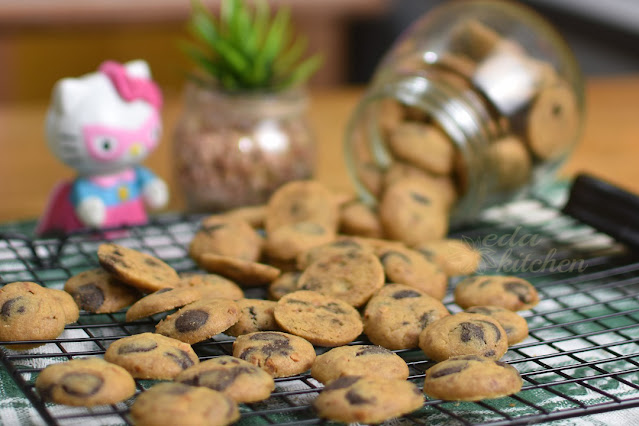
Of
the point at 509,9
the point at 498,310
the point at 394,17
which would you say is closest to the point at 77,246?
the point at 498,310

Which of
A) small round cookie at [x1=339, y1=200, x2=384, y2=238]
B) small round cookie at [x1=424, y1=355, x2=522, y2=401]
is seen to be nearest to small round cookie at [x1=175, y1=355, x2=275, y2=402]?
small round cookie at [x1=424, y1=355, x2=522, y2=401]

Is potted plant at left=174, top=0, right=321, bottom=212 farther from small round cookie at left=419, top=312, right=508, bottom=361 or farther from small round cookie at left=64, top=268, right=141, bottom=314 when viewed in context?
small round cookie at left=419, top=312, right=508, bottom=361

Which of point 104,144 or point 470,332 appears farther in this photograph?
point 104,144

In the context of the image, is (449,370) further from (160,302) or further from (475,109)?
(475,109)

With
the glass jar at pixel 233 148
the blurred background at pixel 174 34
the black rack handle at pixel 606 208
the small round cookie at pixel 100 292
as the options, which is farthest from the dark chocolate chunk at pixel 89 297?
the blurred background at pixel 174 34

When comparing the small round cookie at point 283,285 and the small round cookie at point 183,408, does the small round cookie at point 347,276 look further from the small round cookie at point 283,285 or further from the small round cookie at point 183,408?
the small round cookie at point 183,408

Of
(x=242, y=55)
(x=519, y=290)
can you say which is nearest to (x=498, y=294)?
(x=519, y=290)
